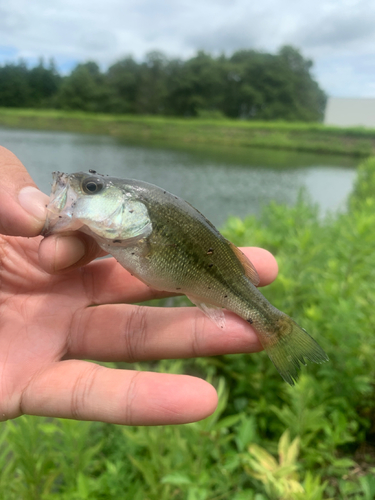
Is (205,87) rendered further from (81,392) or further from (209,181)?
(81,392)

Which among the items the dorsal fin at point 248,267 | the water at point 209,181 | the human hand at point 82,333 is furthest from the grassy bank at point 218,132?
the dorsal fin at point 248,267

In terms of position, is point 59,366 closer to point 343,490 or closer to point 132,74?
point 343,490

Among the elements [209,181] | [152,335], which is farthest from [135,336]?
[209,181]

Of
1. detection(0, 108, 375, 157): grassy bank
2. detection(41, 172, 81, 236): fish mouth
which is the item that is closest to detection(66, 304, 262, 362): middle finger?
detection(41, 172, 81, 236): fish mouth

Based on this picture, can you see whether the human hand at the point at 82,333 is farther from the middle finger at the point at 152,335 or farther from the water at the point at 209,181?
the water at the point at 209,181

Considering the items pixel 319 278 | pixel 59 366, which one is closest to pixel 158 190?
pixel 59 366
